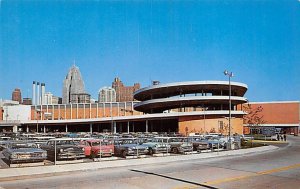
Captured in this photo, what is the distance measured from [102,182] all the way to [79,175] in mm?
2718

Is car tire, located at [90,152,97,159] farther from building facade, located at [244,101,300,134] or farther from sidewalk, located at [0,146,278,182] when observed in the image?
building facade, located at [244,101,300,134]

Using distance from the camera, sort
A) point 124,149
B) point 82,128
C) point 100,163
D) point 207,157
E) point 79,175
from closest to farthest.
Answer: point 79,175, point 100,163, point 124,149, point 207,157, point 82,128

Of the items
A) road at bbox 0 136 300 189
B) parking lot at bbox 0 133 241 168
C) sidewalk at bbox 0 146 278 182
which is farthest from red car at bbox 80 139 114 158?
road at bbox 0 136 300 189

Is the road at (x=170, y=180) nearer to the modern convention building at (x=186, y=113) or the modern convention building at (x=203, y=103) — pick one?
the modern convention building at (x=186, y=113)

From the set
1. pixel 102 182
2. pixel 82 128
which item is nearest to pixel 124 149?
pixel 102 182

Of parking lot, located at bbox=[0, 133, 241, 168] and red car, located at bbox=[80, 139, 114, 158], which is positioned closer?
parking lot, located at bbox=[0, 133, 241, 168]

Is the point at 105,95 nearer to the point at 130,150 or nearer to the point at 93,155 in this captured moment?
the point at 130,150

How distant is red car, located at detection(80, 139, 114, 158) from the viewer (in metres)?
22.4

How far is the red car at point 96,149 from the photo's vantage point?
22442 mm

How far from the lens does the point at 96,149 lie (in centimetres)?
2267

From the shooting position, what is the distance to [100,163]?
19.7 m

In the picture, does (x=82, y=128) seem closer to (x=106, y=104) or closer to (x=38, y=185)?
(x=106, y=104)

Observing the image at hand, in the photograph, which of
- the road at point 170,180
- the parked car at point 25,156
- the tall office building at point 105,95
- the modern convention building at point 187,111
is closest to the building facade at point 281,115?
the modern convention building at point 187,111

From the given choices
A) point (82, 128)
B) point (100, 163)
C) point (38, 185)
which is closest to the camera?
point (38, 185)
